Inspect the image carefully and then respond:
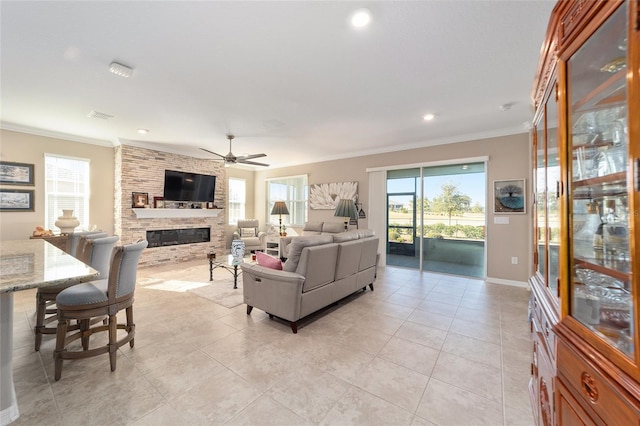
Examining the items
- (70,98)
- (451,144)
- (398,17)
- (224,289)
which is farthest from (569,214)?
(70,98)

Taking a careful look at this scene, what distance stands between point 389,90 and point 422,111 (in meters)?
0.92

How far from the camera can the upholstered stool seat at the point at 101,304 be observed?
1.95m

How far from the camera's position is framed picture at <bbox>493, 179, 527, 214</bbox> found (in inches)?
168

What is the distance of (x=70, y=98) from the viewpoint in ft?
10.9

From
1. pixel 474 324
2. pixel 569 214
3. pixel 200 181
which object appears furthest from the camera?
pixel 200 181

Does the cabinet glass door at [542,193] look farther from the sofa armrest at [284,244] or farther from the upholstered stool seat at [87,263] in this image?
the sofa armrest at [284,244]

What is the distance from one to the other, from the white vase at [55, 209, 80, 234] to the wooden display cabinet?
6.61m

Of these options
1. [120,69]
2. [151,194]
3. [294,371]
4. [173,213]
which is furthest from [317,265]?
[151,194]

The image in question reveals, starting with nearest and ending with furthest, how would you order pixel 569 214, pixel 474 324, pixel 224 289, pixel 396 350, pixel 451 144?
1. pixel 569 214
2. pixel 396 350
3. pixel 474 324
4. pixel 224 289
5. pixel 451 144

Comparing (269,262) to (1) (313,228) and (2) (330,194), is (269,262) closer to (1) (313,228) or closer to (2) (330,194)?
(1) (313,228)

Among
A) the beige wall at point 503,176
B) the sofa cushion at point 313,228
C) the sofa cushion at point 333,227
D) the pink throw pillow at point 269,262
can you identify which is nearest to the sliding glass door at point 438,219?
the beige wall at point 503,176

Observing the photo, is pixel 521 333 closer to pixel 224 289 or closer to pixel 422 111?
pixel 422 111

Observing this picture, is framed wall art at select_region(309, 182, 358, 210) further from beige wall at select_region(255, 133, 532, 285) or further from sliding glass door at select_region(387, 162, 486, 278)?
beige wall at select_region(255, 133, 532, 285)

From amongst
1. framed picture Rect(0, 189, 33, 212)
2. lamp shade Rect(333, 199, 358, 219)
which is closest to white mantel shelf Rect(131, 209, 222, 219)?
framed picture Rect(0, 189, 33, 212)
